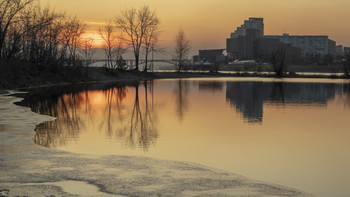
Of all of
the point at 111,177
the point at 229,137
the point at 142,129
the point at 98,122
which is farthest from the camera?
the point at 98,122

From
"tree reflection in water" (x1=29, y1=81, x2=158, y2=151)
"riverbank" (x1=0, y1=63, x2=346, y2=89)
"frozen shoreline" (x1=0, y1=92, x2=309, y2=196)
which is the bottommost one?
"frozen shoreline" (x1=0, y1=92, x2=309, y2=196)

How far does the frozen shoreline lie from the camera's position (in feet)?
28.6

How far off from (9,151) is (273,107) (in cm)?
1744

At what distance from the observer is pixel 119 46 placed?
3263 inches

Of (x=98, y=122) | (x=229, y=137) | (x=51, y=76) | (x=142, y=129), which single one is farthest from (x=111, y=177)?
(x=51, y=76)

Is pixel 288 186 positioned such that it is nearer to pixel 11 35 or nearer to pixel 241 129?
pixel 241 129

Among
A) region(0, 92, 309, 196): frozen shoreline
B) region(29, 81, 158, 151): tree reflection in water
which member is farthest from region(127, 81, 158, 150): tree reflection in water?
region(0, 92, 309, 196): frozen shoreline

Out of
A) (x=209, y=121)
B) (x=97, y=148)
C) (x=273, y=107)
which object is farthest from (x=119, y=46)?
(x=97, y=148)

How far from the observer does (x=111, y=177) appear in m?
9.82

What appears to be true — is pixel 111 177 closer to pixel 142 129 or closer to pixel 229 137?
pixel 229 137

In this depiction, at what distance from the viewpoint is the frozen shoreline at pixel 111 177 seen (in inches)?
343

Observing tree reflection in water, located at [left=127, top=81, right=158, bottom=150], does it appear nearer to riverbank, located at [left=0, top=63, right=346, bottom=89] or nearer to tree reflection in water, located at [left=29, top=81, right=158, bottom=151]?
tree reflection in water, located at [left=29, top=81, right=158, bottom=151]

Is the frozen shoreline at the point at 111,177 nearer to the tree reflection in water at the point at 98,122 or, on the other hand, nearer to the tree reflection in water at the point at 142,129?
the tree reflection in water at the point at 98,122

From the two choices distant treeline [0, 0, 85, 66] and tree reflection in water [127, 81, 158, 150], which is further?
distant treeline [0, 0, 85, 66]
